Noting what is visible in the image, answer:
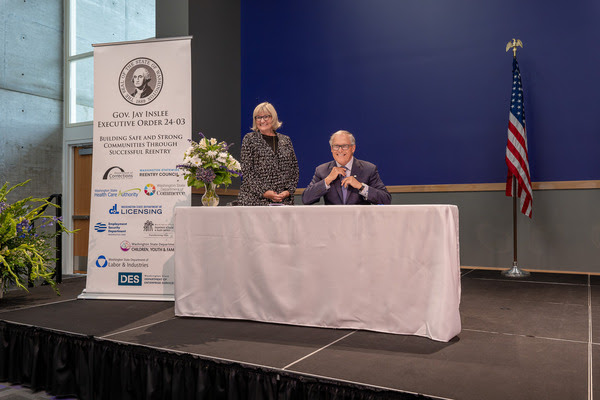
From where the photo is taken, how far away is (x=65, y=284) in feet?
13.4

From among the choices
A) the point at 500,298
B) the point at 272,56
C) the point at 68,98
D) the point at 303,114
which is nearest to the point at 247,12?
the point at 272,56

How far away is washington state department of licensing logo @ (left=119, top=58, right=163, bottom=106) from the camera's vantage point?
11.3 ft

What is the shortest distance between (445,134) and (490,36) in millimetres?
1019

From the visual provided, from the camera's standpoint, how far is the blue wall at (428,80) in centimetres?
436

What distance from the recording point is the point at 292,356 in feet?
6.36

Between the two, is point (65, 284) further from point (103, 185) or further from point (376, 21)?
point (376, 21)

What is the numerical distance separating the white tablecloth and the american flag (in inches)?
97.1

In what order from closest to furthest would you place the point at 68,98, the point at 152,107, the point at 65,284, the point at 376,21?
the point at 152,107 → the point at 65,284 → the point at 376,21 → the point at 68,98

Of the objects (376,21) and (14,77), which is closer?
(376,21)

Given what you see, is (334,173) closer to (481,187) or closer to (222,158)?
(222,158)

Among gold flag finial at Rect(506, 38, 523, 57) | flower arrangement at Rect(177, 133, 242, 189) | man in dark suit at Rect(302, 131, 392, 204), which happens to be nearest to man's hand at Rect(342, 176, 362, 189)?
man in dark suit at Rect(302, 131, 392, 204)

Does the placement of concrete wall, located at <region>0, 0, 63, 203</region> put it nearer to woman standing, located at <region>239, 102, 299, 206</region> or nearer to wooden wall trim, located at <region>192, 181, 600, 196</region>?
wooden wall trim, located at <region>192, 181, 600, 196</region>

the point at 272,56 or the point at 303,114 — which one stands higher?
the point at 272,56

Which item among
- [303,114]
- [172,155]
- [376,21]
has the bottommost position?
[172,155]
